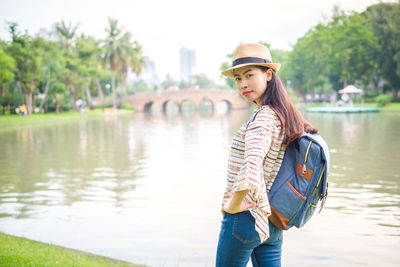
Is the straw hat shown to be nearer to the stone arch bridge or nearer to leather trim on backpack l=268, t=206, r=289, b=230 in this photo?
leather trim on backpack l=268, t=206, r=289, b=230

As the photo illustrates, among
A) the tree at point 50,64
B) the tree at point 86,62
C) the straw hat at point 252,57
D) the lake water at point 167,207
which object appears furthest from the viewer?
the tree at point 86,62

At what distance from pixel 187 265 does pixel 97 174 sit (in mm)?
5570

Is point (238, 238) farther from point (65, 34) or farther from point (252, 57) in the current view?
point (65, 34)

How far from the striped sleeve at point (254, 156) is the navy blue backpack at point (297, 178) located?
10 cm

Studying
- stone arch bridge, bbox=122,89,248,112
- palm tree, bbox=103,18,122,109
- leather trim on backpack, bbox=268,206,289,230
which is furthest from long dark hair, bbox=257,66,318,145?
stone arch bridge, bbox=122,89,248,112

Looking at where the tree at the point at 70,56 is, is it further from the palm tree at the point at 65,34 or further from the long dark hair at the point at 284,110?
the long dark hair at the point at 284,110

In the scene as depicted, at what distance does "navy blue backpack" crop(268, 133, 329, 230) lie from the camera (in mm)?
1902

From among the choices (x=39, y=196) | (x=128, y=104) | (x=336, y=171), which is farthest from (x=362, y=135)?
(x=128, y=104)

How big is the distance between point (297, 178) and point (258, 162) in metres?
0.27

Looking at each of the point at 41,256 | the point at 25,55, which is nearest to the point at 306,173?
the point at 41,256

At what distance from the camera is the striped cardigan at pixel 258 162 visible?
1.74 metres

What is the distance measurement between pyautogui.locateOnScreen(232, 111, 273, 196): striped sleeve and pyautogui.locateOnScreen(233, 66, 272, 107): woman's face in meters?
0.26

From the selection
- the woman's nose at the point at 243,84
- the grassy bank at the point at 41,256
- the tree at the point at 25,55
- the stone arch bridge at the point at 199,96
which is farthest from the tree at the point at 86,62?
the woman's nose at the point at 243,84

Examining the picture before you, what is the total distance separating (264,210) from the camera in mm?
1848
